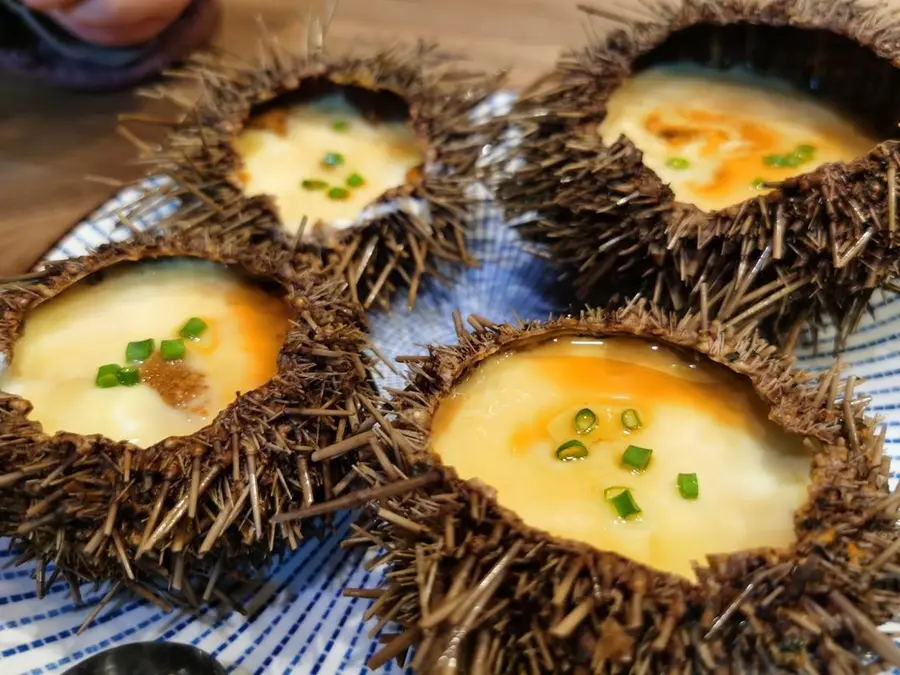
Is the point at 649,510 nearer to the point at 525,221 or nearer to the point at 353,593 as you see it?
the point at 353,593

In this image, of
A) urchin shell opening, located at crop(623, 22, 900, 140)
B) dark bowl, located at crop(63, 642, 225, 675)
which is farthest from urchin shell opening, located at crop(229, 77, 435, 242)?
dark bowl, located at crop(63, 642, 225, 675)

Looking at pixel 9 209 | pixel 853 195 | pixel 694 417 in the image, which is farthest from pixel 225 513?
pixel 9 209

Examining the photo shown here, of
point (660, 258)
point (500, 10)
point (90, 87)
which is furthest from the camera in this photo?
point (500, 10)

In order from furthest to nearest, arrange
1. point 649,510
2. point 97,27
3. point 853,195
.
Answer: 1. point 97,27
2. point 853,195
3. point 649,510

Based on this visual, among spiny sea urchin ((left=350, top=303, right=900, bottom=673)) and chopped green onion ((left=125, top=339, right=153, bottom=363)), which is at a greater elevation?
chopped green onion ((left=125, top=339, right=153, bottom=363))

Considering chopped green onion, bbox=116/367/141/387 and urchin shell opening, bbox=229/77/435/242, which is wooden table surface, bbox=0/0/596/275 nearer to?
urchin shell opening, bbox=229/77/435/242

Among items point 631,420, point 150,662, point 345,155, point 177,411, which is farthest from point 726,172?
point 150,662

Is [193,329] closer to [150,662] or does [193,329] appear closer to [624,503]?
[150,662]

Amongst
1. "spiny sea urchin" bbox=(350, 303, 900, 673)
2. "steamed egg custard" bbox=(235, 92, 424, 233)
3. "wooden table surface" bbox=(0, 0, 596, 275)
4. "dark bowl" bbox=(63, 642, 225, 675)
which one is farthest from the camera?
"wooden table surface" bbox=(0, 0, 596, 275)
